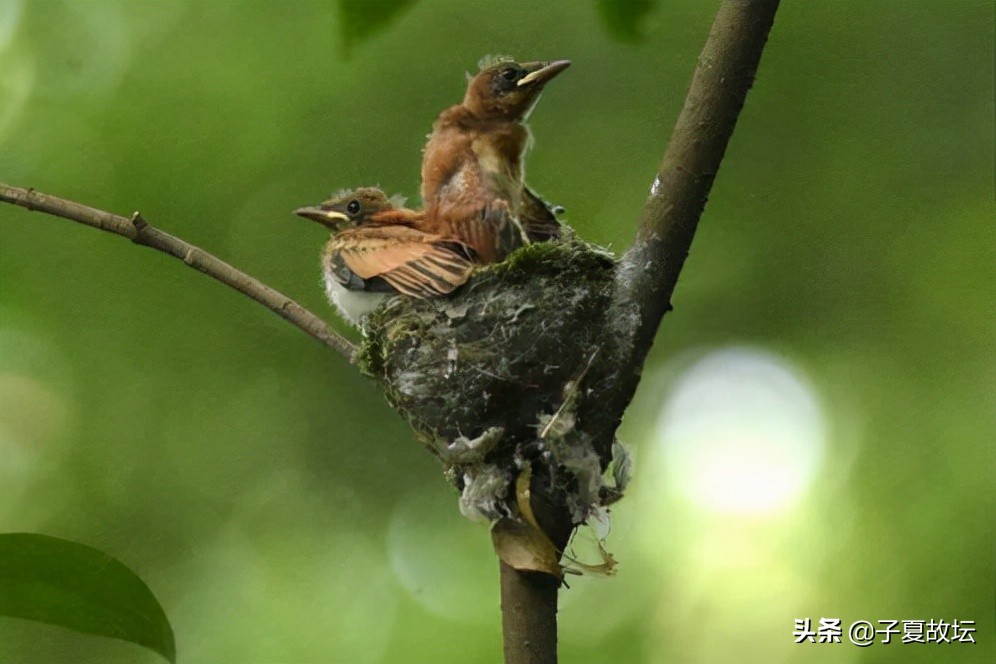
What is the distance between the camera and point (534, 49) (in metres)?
2.28

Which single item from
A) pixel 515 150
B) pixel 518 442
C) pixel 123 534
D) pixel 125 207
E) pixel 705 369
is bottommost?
pixel 518 442

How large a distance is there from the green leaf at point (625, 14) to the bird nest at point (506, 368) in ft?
1.20

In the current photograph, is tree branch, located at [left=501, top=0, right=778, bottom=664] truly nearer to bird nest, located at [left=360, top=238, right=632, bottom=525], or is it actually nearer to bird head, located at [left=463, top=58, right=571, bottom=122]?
bird nest, located at [left=360, top=238, right=632, bottom=525]

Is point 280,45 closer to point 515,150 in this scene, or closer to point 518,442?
point 515,150

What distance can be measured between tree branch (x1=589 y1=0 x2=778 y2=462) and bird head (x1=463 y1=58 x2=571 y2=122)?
36cm

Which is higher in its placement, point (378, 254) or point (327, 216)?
point (327, 216)

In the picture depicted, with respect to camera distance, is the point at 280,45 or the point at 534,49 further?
the point at 280,45

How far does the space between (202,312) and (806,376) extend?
1.65m

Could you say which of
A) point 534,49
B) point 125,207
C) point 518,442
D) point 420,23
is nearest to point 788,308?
point 534,49

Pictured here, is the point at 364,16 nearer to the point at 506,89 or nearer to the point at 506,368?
the point at 506,89

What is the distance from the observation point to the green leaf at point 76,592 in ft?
4.77

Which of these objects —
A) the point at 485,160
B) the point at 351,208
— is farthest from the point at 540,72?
the point at 351,208

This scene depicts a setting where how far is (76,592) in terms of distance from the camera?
4.84ft

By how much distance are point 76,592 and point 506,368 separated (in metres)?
0.73
